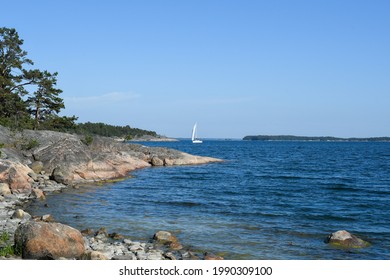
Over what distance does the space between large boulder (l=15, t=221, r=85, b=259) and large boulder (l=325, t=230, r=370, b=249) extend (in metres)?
9.57

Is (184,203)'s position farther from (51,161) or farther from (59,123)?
(59,123)

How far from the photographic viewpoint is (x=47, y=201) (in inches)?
917

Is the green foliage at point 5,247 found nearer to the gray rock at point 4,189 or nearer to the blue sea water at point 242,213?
the blue sea water at point 242,213

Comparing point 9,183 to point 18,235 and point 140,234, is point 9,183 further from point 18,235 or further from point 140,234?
point 18,235

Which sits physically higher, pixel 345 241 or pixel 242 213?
pixel 345 241

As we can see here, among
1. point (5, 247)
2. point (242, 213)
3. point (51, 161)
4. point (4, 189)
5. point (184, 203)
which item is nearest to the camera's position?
point (5, 247)

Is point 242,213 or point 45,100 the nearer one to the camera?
point 242,213

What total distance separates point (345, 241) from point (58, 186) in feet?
67.2

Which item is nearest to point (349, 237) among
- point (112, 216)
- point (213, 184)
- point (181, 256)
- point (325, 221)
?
point (325, 221)

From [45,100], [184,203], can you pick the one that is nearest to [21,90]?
[45,100]

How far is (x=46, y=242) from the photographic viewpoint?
1145cm

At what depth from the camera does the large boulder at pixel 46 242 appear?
11.3 m

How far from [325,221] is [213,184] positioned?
50.7 feet
